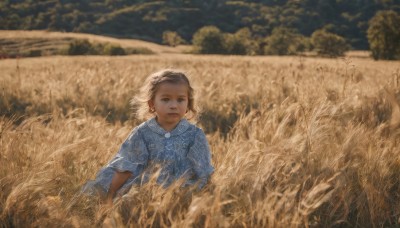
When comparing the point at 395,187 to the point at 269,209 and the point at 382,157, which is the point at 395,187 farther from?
the point at 269,209

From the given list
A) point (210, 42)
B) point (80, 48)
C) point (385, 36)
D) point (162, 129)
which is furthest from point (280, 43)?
point (162, 129)

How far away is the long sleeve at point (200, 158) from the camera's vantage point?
2232 millimetres

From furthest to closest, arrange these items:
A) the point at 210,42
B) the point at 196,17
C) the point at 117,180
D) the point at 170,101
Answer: the point at 196,17 → the point at 210,42 → the point at 170,101 → the point at 117,180

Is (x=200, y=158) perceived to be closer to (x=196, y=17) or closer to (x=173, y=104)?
(x=173, y=104)

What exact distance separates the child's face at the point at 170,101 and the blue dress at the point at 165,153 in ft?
0.36

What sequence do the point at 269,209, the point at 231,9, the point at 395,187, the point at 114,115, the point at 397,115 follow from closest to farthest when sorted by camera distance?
the point at 269,209 → the point at 395,187 → the point at 397,115 → the point at 114,115 → the point at 231,9

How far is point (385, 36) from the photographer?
48.7 meters

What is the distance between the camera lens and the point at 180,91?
2318mm

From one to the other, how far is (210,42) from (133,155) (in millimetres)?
56169

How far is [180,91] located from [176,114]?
145mm

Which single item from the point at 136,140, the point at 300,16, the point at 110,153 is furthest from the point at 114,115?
the point at 300,16

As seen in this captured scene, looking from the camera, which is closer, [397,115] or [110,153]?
[110,153]

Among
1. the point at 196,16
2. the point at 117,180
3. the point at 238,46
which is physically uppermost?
the point at 196,16

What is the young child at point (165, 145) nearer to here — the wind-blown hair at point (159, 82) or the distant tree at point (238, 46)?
the wind-blown hair at point (159, 82)
